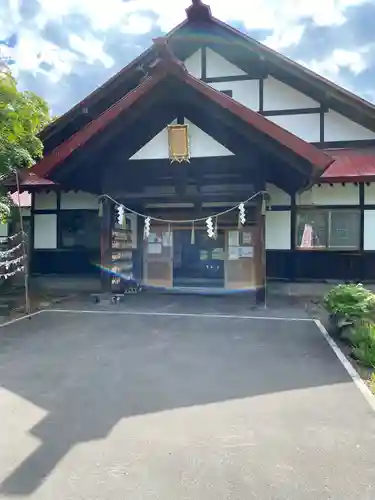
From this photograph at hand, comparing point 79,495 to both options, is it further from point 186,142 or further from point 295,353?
point 186,142

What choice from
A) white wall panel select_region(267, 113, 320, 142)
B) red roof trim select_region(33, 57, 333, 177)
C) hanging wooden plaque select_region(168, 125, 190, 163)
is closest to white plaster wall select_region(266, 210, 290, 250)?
white wall panel select_region(267, 113, 320, 142)

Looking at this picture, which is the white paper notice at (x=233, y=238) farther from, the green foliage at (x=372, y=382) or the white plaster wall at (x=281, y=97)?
the green foliage at (x=372, y=382)

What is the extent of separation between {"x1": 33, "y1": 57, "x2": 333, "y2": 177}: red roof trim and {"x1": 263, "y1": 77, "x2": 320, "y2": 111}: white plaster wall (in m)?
3.59

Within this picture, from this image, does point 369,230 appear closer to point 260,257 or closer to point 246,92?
point 260,257

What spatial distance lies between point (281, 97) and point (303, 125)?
0.94 meters

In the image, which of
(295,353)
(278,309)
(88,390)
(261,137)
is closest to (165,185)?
(261,137)

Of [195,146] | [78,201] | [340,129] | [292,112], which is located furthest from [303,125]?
[78,201]

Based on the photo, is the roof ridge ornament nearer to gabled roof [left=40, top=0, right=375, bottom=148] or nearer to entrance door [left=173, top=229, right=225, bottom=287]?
gabled roof [left=40, top=0, right=375, bottom=148]

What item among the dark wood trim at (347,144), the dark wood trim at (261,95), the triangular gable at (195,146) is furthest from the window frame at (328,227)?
the triangular gable at (195,146)

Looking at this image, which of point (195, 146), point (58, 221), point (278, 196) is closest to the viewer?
point (195, 146)

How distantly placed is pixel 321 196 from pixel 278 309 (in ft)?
11.2

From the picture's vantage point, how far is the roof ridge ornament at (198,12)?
11461 millimetres

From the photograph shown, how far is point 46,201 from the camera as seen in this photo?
39.6ft

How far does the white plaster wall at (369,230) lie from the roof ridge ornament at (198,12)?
6539mm
